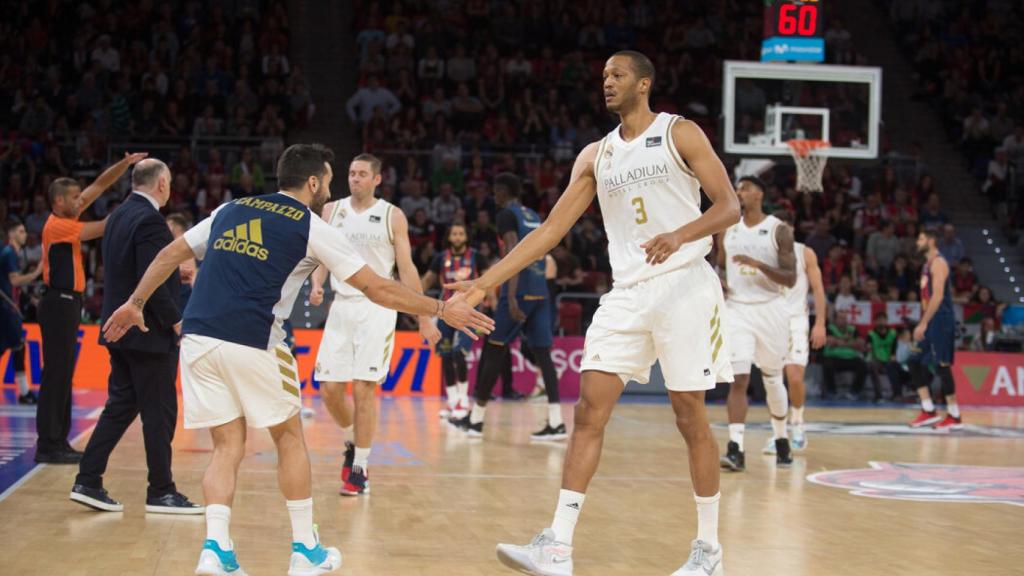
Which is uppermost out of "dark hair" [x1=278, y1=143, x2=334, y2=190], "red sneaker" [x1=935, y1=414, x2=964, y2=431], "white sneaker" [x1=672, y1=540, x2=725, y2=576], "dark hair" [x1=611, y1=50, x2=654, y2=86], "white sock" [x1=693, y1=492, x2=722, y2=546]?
"dark hair" [x1=611, y1=50, x2=654, y2=86]

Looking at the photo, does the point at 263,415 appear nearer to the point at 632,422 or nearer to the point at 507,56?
the point at 632,422

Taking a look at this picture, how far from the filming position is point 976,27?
1066 inches

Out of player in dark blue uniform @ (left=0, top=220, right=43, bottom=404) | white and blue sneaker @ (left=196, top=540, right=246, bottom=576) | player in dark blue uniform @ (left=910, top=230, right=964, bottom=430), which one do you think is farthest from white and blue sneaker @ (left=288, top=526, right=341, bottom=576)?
player in dark blue uniform @ (left=910, top=230, right=964, bottom=430)

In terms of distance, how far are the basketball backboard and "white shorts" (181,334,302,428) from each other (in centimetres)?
1258

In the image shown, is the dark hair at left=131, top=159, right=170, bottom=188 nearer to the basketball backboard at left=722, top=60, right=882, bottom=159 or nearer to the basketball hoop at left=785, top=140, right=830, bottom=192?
the basketball backboard at left=722, top=60, right=882, bottom=159

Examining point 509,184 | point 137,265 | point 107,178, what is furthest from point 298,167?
point 509,184

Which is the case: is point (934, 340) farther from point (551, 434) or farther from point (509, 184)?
point (509, 184)

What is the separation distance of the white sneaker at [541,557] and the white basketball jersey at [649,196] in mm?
1314

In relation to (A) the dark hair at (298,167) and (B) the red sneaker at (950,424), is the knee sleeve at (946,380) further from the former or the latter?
(A) the dark hair at (298,167)

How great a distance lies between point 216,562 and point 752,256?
5989 mm

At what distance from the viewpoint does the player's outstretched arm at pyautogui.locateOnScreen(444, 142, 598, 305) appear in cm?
580

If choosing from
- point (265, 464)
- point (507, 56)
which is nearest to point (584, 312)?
point (507, 56)

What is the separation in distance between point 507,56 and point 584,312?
841 cm

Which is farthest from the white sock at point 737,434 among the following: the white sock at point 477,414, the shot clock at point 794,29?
the shot clock at point 794,29
